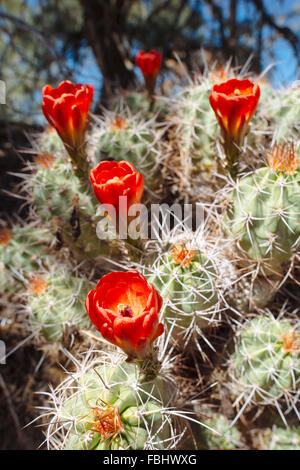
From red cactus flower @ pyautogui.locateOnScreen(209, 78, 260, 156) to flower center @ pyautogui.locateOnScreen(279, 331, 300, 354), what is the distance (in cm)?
70

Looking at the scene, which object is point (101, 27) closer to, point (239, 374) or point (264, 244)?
point (264, 244)

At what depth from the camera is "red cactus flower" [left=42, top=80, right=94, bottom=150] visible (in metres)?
1.36

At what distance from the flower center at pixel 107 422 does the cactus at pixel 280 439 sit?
2.32ft

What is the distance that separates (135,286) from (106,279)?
0.26 feet

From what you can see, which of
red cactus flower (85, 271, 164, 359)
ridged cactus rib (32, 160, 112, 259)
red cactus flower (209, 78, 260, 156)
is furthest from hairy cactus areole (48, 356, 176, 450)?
red cactus flower (209, 78, 260, 156)

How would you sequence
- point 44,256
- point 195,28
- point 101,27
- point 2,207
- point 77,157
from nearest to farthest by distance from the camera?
point 77,157, point 44,256, point 2,207, point 101,27, point 195,28

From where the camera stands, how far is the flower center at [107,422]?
99cm

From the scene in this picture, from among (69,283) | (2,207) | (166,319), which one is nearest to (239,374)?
(166,319)

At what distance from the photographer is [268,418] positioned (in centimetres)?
146

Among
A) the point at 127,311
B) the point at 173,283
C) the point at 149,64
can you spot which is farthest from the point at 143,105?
the point at 127,311

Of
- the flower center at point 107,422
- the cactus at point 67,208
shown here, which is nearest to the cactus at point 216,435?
the flower center at point 107,422

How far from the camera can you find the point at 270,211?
1252 mm

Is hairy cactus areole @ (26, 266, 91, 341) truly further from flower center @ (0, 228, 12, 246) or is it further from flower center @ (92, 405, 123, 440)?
flower center @ (92, 405, 123, 440)
